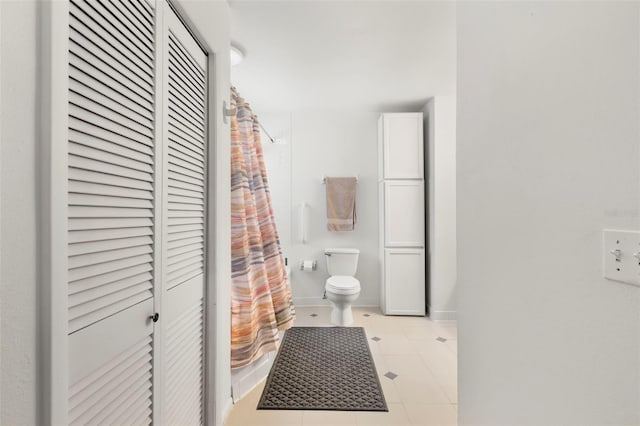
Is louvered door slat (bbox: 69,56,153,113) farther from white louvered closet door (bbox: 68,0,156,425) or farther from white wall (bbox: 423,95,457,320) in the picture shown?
white wall (bbox: 423,95,457,320)

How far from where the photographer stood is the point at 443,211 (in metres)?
3.03

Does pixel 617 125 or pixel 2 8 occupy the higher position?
pixel 2 8

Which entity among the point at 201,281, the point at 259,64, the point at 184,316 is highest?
the point at 259,64

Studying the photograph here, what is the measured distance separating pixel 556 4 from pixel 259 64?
2036mm

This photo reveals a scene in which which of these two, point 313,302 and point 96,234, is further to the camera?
point 313,302

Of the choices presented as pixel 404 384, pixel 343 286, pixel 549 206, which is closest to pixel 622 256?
pixel 549 206

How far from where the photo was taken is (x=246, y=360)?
1807 mm

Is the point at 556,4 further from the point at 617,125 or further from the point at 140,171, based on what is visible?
the point at 140,171

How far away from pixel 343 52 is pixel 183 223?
1698 mm

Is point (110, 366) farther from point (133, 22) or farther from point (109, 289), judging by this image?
point (133, 22)

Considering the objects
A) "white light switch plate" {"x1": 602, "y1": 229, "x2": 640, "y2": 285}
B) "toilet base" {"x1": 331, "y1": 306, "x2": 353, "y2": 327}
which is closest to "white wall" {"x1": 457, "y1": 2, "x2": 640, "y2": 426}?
"white light switch plate" {"x1": 602, "y1": 229, "x2": 640, "y2": 285}

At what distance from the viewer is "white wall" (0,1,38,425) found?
1.62 ft

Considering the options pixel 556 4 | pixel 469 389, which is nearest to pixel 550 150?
pixel 556 4

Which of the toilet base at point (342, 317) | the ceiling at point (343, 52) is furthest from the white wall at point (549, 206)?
the toilet base at point (342, 317)
